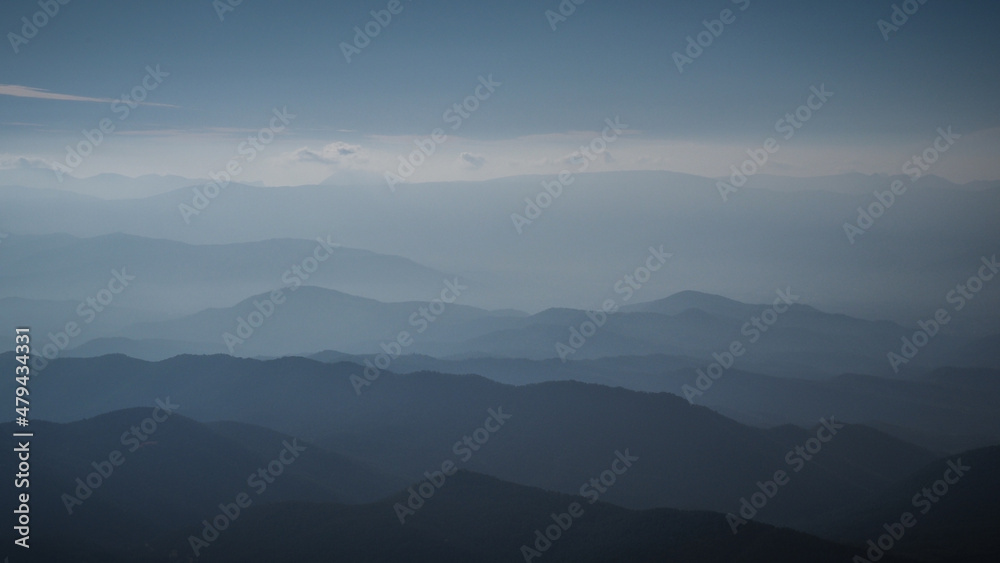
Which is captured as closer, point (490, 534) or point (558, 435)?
point (490, 534)

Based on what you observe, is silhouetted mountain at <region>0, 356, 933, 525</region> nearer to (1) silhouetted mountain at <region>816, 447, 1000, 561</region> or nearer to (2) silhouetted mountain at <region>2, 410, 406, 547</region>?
(2) silhouetted mountain at <region>2, 410, 406, 547</region>

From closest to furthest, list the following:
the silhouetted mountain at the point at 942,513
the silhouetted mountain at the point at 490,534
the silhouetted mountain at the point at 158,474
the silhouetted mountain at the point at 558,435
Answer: the silhouetted mountain at the point at 490,534
the silhouetted mountain at the point at 942,513
the silhouetted mountain at the point at 158,474
the silhouetted mountain at the point at 558,435

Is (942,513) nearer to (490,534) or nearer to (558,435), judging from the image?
(490,534)

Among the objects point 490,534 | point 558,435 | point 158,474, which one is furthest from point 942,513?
point 158,474

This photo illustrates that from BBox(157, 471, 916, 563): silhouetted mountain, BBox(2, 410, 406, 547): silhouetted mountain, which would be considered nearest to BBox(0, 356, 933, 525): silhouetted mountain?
BBox(2, 410, 406, 547): silhouetted mountain

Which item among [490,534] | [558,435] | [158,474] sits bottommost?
[490,534]

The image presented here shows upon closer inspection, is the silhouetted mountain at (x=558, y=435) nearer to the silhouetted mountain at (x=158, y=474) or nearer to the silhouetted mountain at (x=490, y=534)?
the silhouetted mountain at (x=158, y=474)

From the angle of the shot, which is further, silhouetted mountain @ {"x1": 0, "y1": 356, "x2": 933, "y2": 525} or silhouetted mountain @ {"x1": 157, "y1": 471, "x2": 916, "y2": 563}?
silhouetted mountain @ {"x1": 0, "y1": 356, "x2": 933, "y2": 525}

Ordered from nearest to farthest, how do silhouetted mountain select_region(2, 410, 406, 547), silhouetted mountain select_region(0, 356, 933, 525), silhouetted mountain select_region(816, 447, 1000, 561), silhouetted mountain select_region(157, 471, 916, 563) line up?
silhouetted mountain select_region(157, 471, 916, 563)
silhouetted mountain select_region(816, 447, 1000, 561)
silhouetted mountain select_region(2, 410, 406, 547)
silhouetted mountain select_region(0, 356, 933, 525)

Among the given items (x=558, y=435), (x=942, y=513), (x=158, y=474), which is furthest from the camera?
(x=558, y=435)

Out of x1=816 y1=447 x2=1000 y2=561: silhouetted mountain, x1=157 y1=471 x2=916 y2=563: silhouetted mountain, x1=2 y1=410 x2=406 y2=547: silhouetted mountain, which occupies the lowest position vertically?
x1=816 y1=447 x2=1000 y2=561: silhouetted mountain

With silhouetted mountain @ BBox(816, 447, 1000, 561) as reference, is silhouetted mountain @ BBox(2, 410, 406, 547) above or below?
above

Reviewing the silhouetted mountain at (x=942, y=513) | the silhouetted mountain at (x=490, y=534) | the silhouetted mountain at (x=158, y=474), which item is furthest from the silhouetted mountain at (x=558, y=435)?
the silhouetted mountain at (x=490, y=534)
